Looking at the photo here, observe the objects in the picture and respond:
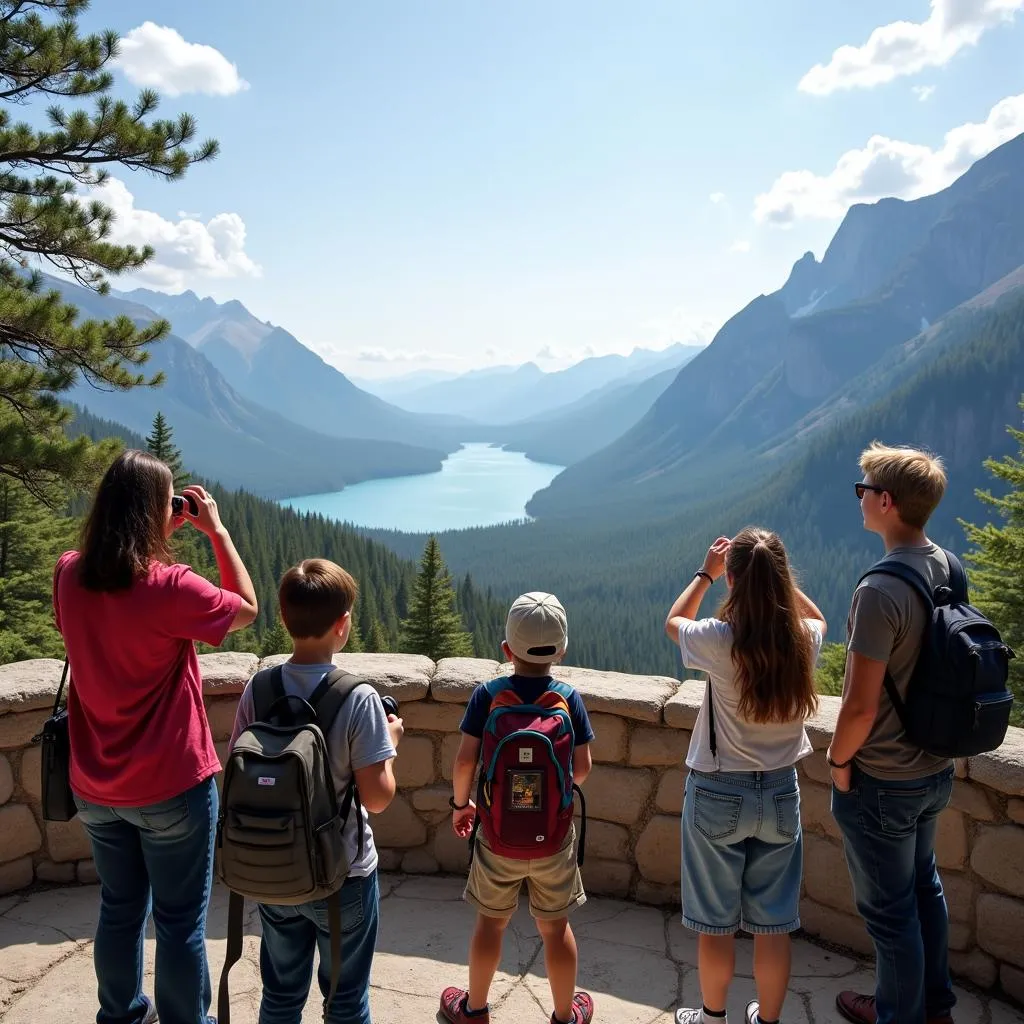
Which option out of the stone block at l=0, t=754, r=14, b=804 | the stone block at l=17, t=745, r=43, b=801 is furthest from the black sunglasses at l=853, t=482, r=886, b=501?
the stone block at l=0, t=754, r=14, b=804

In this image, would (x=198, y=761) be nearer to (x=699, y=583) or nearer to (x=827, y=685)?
(x=699, y=583)

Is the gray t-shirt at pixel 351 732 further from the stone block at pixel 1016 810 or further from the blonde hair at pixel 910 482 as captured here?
the stone block at pixel 1016 810

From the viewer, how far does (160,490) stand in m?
2.48

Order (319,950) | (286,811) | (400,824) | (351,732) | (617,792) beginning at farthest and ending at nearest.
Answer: (400,824) → (617,792) → (319,950) → (351,732) → (286,811)

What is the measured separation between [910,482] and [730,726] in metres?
0.94

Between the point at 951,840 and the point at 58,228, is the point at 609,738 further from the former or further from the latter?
the point at 58,228

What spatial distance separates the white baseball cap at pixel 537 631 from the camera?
2.53 m

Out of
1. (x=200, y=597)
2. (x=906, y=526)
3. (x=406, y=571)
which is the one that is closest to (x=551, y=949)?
(x=200, y=597)

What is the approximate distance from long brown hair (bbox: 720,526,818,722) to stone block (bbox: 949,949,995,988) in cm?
152

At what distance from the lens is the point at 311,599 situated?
232 centimetres

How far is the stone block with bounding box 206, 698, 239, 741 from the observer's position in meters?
3.99

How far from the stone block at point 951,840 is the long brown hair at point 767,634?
3.82 feet

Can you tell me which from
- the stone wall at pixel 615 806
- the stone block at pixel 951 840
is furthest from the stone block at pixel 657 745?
the stone block at pixel 951 840

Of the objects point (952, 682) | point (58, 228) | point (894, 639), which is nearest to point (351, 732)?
point (894, 639)
